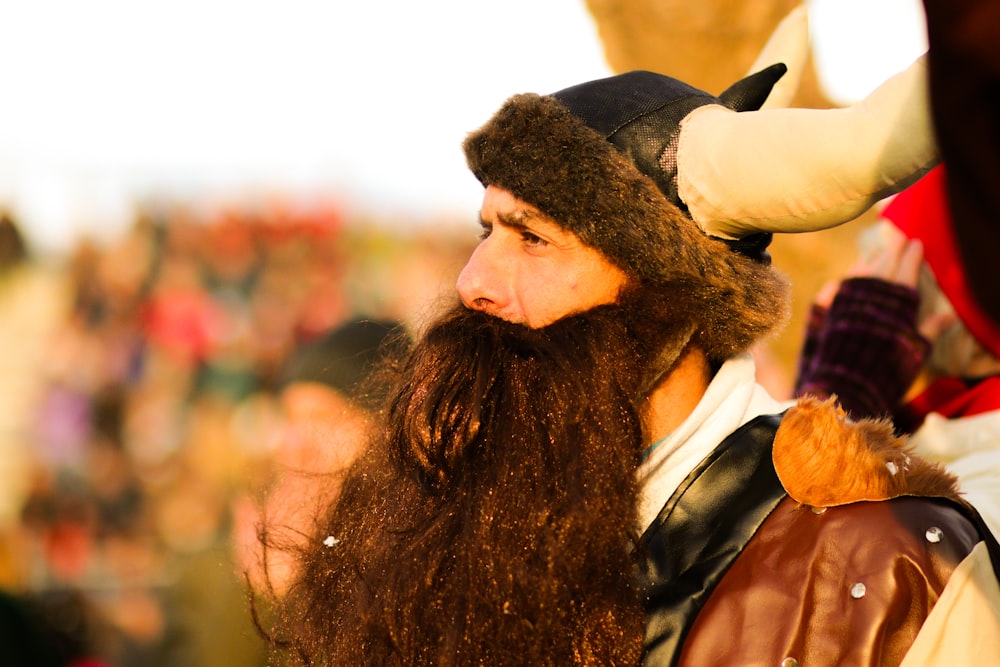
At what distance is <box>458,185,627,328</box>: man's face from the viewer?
194 cm

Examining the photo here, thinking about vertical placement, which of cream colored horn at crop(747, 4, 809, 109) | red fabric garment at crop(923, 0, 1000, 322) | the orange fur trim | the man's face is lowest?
the orange fur trim

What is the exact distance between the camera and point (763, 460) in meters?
1.83

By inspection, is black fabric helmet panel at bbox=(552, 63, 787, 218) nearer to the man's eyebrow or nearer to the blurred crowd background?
the man's eyebrow

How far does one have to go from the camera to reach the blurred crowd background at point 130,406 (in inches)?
213

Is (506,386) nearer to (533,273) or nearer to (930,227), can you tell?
(533,273)

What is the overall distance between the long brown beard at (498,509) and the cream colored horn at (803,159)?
251 millimetres

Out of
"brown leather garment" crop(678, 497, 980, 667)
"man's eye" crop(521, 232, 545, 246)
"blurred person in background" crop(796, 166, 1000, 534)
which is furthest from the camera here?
"blurred person in background" crop(796, 166, 1000, 534)

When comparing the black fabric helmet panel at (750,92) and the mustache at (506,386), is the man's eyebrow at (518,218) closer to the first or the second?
the mustache at (506,386)

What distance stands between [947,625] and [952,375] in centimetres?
134

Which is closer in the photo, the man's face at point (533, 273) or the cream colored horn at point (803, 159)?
the cream colored horn at point (803, 159)

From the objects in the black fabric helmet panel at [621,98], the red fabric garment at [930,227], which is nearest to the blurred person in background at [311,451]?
the black fabric helmet panel at [621,98]

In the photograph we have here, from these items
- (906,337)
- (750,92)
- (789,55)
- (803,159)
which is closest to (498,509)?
(803,159)

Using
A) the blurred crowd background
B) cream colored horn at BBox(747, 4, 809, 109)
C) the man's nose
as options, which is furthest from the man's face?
the blurred crowd background

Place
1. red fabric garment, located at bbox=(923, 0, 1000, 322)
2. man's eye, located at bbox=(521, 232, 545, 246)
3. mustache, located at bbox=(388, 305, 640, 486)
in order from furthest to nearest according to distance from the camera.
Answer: man's eye, located at bbox=(521, 232, 545, 246), mustache, located at bbox=(388, 305, 640, 486), red fabric garment, located at bbox=(923, 0, 1000, 322)
